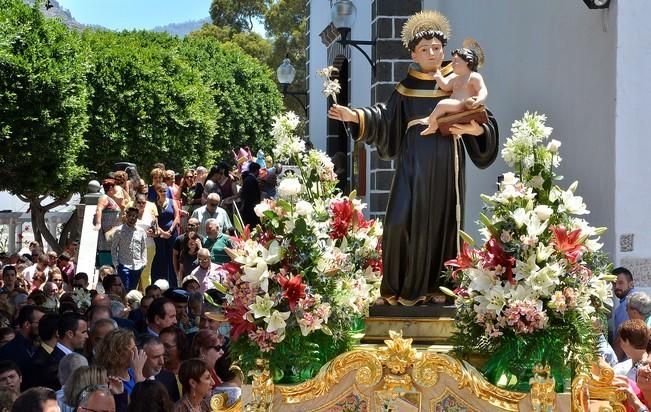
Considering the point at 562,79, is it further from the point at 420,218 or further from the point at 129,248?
the point at 420,218

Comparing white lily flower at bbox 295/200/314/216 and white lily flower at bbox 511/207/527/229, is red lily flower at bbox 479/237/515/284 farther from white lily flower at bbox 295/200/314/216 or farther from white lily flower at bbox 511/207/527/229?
white lily flower at bbox 295/200/314/216

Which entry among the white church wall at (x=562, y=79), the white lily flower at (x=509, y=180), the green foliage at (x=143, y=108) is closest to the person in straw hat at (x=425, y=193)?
the white lily flower at (x=509, y=180)

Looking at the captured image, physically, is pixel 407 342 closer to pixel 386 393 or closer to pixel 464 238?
A: pixel 386 393

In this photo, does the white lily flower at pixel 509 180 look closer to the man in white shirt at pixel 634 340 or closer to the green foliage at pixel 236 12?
the man in white shirt at pixel 634 340

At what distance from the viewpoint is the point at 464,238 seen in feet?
18.4

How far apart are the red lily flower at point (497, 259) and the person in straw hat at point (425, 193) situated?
0.42 m

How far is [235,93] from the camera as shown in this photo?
Result: 41.6m

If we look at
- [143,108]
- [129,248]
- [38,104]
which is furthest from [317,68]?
[143,108]

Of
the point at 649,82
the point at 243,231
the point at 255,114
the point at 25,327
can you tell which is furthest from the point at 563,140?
the point at 255,114

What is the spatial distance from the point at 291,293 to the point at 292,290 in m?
0.02

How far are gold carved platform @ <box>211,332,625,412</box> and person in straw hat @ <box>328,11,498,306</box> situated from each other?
507 millimetres

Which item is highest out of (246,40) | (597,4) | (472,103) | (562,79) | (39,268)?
(246,40)

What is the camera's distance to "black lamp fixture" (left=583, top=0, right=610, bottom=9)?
10141 mm

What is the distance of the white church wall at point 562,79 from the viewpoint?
33.7ft
